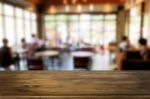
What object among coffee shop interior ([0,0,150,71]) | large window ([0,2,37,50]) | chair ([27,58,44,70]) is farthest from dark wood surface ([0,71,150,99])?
large window ([0,2,37,50])

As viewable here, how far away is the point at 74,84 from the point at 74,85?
3 cm

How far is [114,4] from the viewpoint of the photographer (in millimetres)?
13641

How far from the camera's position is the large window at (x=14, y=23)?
8.88 meters

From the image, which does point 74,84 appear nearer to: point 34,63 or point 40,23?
point 34,63

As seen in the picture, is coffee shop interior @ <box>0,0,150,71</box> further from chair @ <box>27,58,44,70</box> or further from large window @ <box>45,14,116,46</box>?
chair @ <box>27,58,44,70</box>

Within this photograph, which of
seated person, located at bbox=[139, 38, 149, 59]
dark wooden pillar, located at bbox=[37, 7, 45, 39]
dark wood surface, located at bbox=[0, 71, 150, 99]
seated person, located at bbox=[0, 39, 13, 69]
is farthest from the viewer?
dark wooden pillar, located at bbox=[37, 7, 45, 39]

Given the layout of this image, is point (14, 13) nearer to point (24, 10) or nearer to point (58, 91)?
point (24, 10)

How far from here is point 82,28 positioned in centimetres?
1521

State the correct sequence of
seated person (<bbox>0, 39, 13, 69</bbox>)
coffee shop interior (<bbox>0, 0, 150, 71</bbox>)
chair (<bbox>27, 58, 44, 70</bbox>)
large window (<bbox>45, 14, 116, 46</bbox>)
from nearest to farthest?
1. chair (<bbox>27, 58, 44, 70</bbox>)
2. seated person (<bbox>0, 39, 13, 69</bbox>)
3. coffee shop interior (<bbox>0, 0, 150, 71</bbox>)
4. large window (<bbox>45, 14, 116, 46</bbox>)

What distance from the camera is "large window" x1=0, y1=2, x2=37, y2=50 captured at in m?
8.88

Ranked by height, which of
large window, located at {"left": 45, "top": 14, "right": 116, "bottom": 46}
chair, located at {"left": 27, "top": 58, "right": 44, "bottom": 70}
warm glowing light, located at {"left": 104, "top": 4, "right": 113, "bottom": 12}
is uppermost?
warm glowing light, located at {"left": 104, "top": 4, "right": 113, "bottom": 12}

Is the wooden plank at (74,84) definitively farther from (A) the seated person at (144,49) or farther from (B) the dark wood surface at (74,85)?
(A) the seated person at (144,49)

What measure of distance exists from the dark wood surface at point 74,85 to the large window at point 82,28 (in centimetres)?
1282

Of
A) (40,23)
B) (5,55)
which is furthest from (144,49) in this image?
(40,23)
